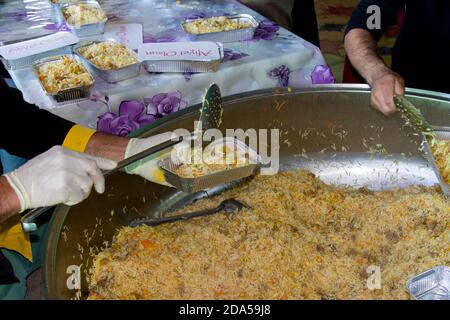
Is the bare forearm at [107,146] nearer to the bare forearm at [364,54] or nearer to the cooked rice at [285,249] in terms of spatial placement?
the cooked rice at [285,249]

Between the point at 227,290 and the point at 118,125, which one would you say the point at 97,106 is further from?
the point at 227,290

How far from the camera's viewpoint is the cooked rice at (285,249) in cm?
110

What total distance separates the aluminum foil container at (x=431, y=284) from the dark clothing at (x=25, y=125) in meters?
0.97

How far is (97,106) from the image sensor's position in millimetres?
1583

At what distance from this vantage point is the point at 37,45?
1843 mm

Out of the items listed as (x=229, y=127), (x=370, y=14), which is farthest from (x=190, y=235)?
(x=370, y=14)

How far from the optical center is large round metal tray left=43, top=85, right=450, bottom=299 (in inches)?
52.6

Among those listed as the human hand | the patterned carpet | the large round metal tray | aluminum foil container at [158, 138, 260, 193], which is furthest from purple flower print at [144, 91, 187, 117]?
the patterned carpet

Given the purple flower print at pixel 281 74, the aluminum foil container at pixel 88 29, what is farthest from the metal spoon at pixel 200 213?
the aluminum foil container at pixel 88 29

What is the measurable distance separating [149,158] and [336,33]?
3.64m

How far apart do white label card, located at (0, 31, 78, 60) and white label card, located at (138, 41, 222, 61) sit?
309 mm

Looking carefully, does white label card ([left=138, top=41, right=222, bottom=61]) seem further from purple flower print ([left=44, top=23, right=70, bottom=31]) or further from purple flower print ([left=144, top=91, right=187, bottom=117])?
purple flower print ([left=44, top=23, right=70, bottom=31])

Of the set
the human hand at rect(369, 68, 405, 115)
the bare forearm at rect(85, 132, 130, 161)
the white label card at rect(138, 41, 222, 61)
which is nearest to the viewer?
the bare forearm at rect(85, 132, 130, 161)

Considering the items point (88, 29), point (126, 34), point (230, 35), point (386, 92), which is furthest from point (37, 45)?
point (386, 92)
